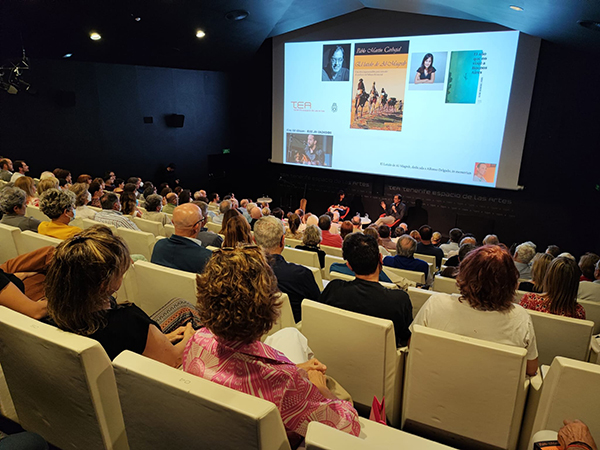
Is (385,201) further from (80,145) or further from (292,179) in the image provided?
(80,145)

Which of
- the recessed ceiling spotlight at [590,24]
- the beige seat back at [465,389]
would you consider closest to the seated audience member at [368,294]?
the beige seat back at [465,389]

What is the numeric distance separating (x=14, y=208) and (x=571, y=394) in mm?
4113

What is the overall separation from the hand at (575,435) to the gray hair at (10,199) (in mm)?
4069

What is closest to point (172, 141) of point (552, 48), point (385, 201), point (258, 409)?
point (385, 201)

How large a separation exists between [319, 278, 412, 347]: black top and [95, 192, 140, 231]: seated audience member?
2.70 m

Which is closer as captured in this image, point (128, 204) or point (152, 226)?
point (152, 226)

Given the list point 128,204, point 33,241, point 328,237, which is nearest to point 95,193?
point 128,204

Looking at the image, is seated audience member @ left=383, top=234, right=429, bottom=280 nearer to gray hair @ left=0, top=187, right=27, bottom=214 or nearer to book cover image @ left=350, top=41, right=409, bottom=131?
gray hair @ left=0, top=187, right=27, bottom=214

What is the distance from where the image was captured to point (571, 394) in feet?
5.03

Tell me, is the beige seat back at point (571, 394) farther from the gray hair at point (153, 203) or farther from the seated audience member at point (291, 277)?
the gray hair at point (153, 203)

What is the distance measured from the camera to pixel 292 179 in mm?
10453

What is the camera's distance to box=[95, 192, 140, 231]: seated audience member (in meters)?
4.07

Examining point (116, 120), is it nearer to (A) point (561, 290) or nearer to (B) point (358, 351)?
(B) point (358, 351)

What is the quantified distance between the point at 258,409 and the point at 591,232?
791 cm
